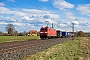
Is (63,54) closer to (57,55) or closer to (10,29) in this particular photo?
(57,55)

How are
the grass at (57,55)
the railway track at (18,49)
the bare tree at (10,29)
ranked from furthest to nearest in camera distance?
the bare tree at (10,29)
the railway track at (18,49)
the grass at (57,55)

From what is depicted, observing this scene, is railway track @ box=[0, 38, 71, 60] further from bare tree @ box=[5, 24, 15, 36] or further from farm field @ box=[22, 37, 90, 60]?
bare tree @ box=[5, 24, 15, 36]

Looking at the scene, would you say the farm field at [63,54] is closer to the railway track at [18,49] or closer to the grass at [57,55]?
the grass at [57,55]

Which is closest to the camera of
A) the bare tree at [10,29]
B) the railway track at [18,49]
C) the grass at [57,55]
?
the grass at [57,55]

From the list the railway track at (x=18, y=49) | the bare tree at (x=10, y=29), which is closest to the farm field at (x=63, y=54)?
the railway track at (x=18, y=49)

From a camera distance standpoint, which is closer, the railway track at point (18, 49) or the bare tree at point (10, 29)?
the railway track at point (18, 49)

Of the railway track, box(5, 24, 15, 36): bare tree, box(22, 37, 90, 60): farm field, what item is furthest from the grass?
box(5, 24, 15, 36): bare tree

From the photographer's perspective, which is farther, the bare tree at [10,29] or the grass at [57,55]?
the bare tree at [10,29]

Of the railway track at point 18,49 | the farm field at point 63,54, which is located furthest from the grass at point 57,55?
the railway track at point 18,49

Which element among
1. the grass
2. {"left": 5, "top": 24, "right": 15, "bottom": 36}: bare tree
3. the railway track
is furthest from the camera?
{"left": 5, "top": 24, "right": 15, "bottom": 36}: bare tree

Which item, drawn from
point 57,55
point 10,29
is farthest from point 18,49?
point 10,29

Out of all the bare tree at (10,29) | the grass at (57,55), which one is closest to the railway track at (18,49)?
the grass at (57,55)

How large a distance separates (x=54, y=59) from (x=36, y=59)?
47.2 inches

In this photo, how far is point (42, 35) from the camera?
55.8 m
